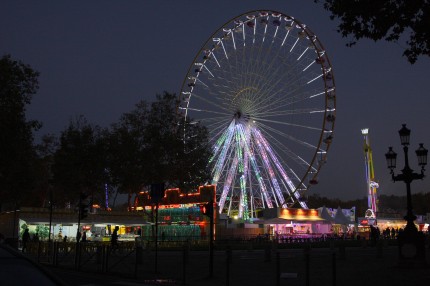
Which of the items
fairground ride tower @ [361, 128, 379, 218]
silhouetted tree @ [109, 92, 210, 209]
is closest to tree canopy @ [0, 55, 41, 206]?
silhouetted tree @ [109, 92, 210, 209]

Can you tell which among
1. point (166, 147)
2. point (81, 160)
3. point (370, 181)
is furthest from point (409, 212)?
point (370, 181)

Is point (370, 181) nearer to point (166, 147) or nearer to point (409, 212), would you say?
point (166, 147)

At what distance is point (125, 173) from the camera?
51875 millimetres

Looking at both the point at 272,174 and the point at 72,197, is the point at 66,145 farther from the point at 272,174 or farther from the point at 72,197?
the point at 272,174

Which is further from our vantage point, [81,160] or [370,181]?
[370,181]

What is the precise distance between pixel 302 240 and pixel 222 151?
33.6ft

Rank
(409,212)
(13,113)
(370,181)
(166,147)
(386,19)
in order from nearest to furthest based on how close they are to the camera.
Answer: (386,19)
(409,212)
(13,113)
(166,147)
(370,181)

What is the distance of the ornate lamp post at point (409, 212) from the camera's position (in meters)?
18.1

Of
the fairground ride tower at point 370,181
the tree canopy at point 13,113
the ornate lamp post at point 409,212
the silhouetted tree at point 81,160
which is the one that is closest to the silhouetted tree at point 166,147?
the silhouetted tree at point 81,160

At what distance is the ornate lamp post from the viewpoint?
18094 millimetres

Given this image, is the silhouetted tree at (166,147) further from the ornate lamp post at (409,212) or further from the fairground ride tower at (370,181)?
the fairground ride tower at (370,181)

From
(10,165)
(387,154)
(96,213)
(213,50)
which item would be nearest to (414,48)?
(387,154)

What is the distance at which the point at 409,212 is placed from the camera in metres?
18.8

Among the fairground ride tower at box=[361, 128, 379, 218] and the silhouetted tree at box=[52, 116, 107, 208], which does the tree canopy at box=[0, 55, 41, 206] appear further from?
the fairground ride tower at box=[361, 128, 379, 218]
